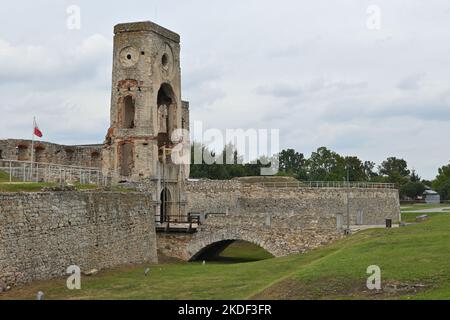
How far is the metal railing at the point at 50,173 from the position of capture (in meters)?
31.4

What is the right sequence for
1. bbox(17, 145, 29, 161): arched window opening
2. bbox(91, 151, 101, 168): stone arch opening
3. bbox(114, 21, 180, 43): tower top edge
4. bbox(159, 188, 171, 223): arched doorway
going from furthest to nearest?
bbox(91, 151, 101, 168): stone arch opening, bbox(159, 188, 171, 223): arched doorway, bbox(114, 21, 180, 43): tower top edge, bbox(17, 145, 29, 161): arched window opening

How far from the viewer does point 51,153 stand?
43.3 meters

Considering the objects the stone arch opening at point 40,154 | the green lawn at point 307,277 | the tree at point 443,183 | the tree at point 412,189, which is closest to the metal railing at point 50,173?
the stone arch opening at point 40,154

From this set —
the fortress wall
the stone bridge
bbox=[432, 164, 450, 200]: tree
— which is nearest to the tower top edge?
the stone bridge

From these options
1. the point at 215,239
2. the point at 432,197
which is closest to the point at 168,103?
the point at 215,239

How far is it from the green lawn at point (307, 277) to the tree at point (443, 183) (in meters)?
89.0

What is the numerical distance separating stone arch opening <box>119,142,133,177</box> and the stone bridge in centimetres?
595

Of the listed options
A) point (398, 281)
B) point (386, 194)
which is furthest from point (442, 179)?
point (398, 281)

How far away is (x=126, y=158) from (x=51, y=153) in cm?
510

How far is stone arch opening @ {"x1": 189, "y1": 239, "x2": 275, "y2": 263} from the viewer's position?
39.6 m

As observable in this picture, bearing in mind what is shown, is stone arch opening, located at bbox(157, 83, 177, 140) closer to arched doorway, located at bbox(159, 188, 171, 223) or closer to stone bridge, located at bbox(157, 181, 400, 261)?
arched doorway, located at bbox(159, 188, 171, 223)

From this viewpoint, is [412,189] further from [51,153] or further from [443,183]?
[51,153]
